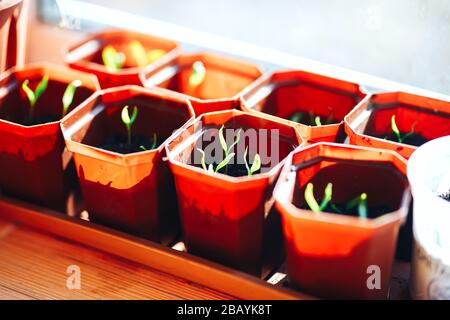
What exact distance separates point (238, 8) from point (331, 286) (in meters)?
0.58

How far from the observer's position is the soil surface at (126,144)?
1.08m

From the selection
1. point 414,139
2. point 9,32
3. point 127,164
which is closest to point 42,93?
point 9,32

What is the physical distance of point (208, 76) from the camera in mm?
1214

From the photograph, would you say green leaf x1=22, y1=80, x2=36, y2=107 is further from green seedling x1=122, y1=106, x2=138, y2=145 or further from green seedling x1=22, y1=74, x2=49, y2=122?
green seedling x1=122, y1=106, x2=138, y2=145

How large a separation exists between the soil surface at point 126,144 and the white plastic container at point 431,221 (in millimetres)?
458

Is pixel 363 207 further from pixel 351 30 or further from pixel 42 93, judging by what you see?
pixel 42 93

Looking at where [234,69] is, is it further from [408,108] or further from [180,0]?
[408,108]

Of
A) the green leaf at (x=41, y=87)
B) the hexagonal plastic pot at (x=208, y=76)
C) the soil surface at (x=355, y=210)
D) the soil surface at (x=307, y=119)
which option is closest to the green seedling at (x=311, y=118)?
the soil surface at (x=307, y=119)

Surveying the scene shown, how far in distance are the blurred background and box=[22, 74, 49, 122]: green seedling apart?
0.32 meters

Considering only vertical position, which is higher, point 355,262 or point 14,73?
point 14,73

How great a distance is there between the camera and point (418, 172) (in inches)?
34.0

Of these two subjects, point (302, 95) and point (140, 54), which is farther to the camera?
point (140, 54)

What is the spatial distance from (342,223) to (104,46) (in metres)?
0.72
